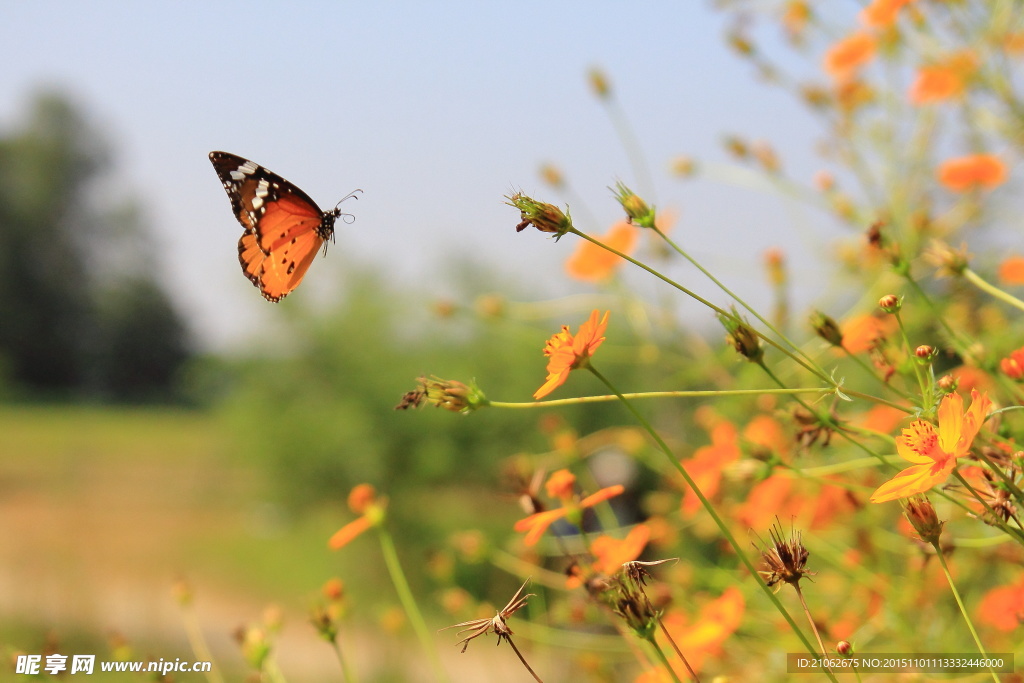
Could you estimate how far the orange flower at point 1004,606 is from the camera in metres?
0.57

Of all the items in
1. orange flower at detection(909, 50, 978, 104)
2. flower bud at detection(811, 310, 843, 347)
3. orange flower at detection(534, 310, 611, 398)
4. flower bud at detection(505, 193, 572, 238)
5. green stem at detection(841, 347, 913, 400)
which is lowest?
green stem at detection(841, 347, 913, 400)

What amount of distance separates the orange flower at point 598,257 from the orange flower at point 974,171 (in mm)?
343

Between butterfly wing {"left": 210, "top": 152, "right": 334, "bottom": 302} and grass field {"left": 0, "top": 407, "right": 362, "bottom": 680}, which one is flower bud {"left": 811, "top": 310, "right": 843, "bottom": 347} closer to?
grass field {"left": 0, "top": 407, "right": 362, "bottom": 680}

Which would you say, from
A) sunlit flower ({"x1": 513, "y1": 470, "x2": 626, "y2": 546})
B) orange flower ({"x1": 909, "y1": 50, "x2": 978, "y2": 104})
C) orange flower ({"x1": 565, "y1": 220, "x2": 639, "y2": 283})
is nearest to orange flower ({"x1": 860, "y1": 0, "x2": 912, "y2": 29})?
orange flower ({"x1": 909, "y1": 50, "x2": 978, "y2": 104})

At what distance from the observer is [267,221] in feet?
3.02

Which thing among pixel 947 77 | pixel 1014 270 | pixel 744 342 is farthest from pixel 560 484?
pixel 947 77

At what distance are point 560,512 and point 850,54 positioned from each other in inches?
29.0

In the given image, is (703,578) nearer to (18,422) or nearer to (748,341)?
(748,341)

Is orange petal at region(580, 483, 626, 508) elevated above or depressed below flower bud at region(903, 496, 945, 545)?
above

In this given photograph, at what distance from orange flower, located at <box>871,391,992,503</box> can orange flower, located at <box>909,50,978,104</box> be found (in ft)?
2.12

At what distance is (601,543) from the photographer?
521 millimetres

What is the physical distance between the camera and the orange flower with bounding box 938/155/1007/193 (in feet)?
2.69

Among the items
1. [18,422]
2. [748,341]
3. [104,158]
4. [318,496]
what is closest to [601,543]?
[748,341]

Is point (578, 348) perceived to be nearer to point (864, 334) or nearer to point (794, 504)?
point (864, 334)
